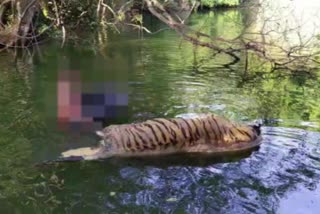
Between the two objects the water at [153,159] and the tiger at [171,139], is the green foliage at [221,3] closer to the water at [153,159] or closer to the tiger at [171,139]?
the water at [153,159]

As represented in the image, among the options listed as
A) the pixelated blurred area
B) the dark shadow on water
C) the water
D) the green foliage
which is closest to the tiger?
the dark shadow on water

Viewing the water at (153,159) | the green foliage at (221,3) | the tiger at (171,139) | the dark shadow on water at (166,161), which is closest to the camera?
the water at (153,159)

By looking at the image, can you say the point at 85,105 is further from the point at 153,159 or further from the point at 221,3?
the point at 221,3

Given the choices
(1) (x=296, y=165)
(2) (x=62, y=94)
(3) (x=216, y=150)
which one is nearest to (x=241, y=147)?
(3) (x=216, y=150)

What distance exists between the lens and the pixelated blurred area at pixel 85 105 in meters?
6.50

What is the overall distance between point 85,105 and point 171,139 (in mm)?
1249

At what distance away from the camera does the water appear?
503cm

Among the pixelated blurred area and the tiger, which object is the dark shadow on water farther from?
the pixelated blurred area

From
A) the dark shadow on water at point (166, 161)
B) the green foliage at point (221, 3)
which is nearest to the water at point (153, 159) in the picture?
the dark shadow on water at point (166, 161)

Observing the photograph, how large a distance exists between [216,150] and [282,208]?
5.30 ft

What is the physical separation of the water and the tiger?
6.9 inches

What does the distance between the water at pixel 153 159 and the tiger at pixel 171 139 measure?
18cm

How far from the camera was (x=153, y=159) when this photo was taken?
6.08 metres

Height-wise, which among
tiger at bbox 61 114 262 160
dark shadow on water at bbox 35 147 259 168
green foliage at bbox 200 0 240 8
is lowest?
dark shadow on water at bbox 35 147 259 168
